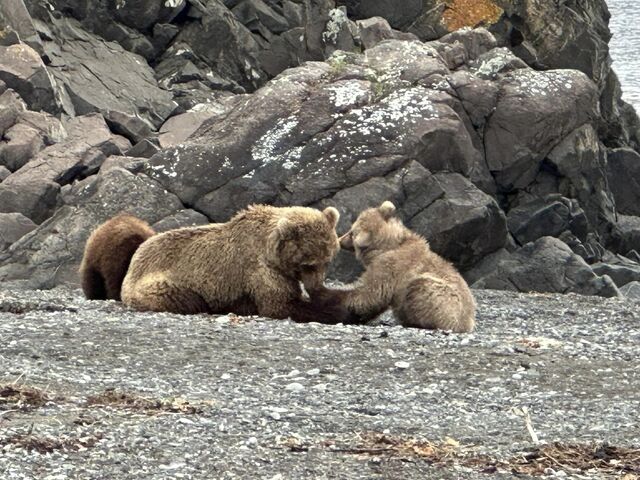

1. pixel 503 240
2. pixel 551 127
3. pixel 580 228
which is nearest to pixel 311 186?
pixel 503 240

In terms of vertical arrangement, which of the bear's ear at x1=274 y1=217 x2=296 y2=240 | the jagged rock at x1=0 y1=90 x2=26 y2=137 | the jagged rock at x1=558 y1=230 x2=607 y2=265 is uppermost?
the bear's ear at x1=274 y1=217 x2=296 y2=240

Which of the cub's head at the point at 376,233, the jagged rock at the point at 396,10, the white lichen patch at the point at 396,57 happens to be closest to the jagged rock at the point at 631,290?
the white lichen patch at the point at 396,57

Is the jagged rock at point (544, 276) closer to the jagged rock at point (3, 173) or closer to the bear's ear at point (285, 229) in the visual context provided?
the bear's ear at point (285, 229)

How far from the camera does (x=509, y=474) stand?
7602 millimetres

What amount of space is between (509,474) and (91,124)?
24432 mm

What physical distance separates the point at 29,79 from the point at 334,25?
32.9 feet

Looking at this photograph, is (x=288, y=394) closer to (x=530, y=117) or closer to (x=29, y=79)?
(x=530, y=117)

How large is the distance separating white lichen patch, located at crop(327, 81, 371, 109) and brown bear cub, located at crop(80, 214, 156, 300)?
794cm

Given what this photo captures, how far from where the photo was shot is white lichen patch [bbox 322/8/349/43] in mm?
38344

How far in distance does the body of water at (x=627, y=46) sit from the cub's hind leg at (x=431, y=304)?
44.3m

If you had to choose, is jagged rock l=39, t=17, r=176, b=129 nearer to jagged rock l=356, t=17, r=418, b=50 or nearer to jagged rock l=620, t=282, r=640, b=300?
jagged rock l=356, t=17, r=418, b=50

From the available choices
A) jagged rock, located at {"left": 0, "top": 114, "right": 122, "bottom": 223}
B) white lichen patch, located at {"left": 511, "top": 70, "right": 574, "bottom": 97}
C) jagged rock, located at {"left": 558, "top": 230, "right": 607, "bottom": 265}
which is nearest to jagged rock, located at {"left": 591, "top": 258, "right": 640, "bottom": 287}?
jagged rock, located at {"left": 558, "top": 230, "right": 607, "bottom": 265}

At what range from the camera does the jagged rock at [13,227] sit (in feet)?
80.7

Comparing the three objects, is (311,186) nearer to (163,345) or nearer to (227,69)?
(163,345)
